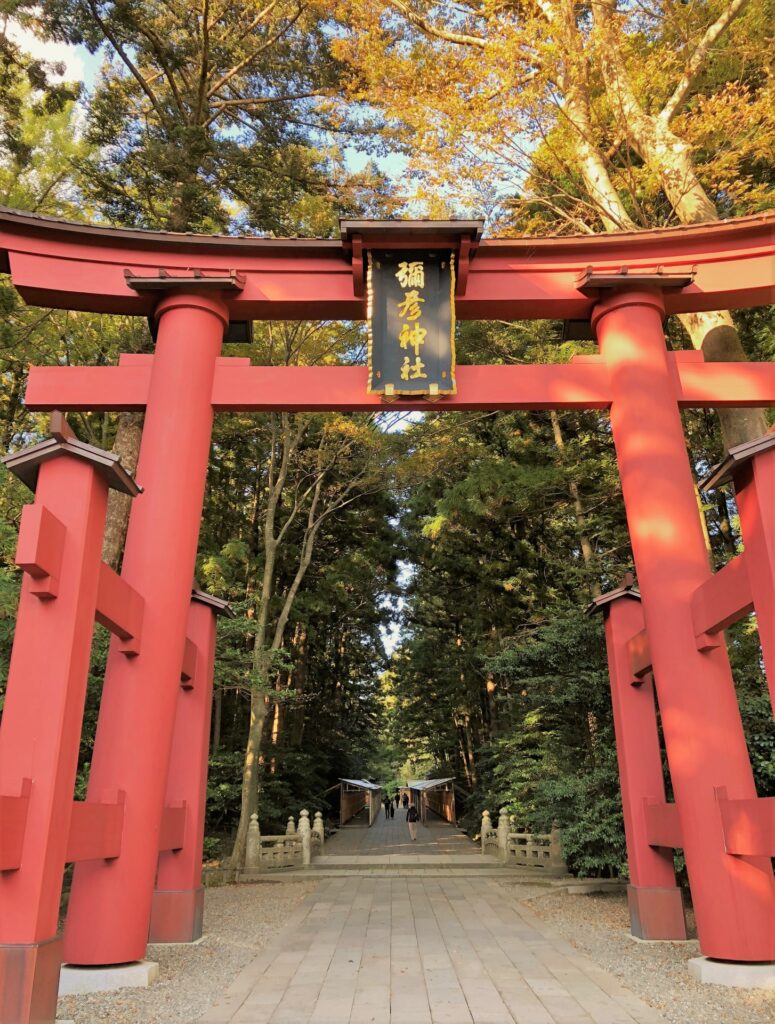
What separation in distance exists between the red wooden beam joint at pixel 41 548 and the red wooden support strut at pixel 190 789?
241 centimetres

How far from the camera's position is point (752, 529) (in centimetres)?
431

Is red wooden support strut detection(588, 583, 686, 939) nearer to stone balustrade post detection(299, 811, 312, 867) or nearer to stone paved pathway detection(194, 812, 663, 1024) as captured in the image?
stone paved pathway detection(194, 812, 663, 1024)

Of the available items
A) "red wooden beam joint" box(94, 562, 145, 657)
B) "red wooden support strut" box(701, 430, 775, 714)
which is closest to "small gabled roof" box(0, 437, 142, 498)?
"red wooden beam joint" box(94, 562, 145, 657)

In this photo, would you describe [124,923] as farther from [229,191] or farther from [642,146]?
[229,191]

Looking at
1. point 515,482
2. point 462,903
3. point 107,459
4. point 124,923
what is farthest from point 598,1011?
point 515,482

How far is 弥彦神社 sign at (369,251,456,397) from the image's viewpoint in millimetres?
6109

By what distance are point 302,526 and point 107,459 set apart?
14.5 meters

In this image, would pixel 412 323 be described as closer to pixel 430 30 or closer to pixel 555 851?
pixel 430 30

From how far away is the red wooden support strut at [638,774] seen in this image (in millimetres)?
5801

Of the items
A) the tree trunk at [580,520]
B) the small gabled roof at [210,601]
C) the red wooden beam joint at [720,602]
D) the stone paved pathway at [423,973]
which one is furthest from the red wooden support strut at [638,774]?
the tree trunk at [580,520]

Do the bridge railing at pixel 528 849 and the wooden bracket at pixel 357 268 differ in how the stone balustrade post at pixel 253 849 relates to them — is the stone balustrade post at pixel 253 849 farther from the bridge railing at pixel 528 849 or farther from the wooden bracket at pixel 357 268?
the wooden bracket at pixel 357 268

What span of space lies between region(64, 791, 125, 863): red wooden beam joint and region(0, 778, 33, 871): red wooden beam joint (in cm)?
44

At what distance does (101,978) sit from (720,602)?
193 inches

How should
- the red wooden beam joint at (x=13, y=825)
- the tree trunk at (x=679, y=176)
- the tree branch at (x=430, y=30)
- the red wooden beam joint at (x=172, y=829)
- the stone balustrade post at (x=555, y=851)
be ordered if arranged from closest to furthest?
1. the red wooden beam joint at (x=13, y=825)
2. the red wooden beam joint at (x=172, y=829)
3. the tree trunk at (x=679, y=176)
4. the tree branch at (x=430, y=30)
5. the stone balustrade post at (x=555, y=851)
